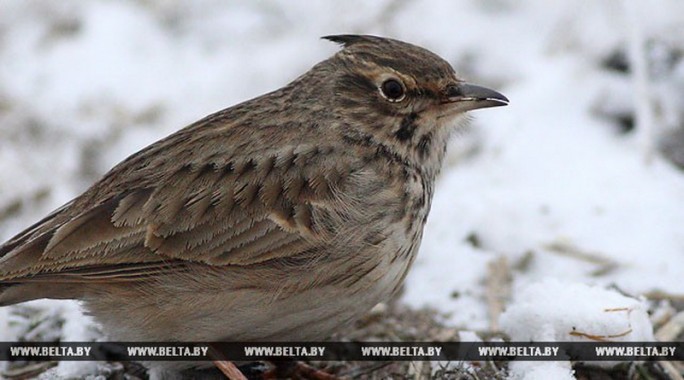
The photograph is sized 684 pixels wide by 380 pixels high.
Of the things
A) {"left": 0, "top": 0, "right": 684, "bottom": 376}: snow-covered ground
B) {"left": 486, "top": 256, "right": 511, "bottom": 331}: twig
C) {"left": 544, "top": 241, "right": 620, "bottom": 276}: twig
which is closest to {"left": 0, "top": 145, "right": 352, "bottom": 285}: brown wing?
{"left": 0, "top": 0, "right": 684, "bottom": 376}: snow-covered ground

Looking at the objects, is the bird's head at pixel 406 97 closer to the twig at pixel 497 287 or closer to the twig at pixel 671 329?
the twig at pixel 497 287

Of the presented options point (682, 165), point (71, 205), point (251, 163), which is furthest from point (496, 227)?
point (71, 205)

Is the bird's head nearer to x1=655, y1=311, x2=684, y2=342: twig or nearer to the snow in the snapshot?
the snow

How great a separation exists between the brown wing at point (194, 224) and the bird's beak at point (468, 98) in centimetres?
64

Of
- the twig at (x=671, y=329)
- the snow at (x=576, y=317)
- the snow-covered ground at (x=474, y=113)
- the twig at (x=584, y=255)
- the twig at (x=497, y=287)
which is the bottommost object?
the snow at (x=576, y=317)

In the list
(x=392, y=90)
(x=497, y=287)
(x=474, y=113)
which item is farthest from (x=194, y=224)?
(x=474, y=113)

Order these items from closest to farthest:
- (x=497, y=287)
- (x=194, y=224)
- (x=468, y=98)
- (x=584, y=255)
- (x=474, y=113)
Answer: (x=194, y=224) → (x=468, y=98) → (x=497, y=287) → (x=584, y=255) → (x=474, y=113)

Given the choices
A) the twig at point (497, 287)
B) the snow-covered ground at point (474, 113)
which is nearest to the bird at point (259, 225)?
the snow-covered ground at point (474, 113)

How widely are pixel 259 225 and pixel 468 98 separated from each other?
1139mm

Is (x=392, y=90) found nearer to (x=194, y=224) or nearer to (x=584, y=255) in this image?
(x=194, y=224)

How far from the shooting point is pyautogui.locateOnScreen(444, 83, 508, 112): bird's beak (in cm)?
523

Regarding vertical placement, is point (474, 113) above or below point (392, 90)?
above

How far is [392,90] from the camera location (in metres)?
5.27

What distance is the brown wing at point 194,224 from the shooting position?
4855mm
